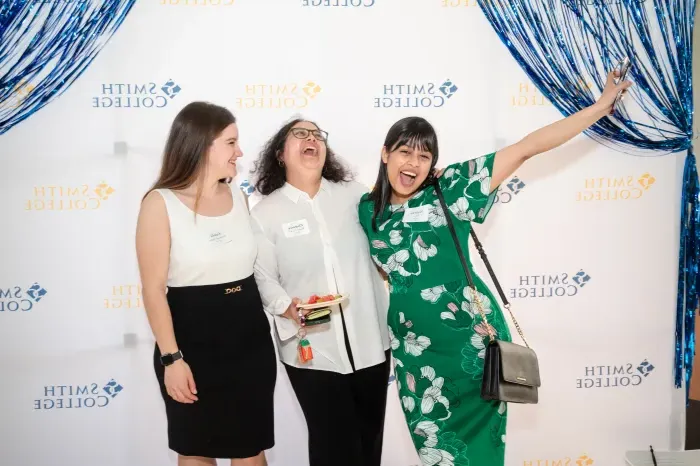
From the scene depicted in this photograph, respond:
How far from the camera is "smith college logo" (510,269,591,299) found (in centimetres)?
304

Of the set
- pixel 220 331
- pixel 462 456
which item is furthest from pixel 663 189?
pixel 220 331

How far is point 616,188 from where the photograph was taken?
3041 mm

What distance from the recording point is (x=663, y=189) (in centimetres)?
305

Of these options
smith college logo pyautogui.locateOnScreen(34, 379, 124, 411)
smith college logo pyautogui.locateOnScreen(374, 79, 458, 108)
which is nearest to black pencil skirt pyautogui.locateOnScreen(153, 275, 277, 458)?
smith college logo pyautogui.locateOnScreen(34, 379, 124, 411)

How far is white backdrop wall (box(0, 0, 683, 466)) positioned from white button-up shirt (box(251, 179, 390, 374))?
692 mm

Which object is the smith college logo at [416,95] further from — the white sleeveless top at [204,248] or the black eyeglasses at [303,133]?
the white sleeveless top at [204,248]

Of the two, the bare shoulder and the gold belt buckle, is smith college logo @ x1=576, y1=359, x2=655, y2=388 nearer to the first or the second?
the gold belt buckle

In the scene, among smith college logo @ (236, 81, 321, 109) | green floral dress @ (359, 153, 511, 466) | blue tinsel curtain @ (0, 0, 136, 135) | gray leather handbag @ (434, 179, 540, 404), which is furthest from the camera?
smith college logo @ (236, 81, 321, 109)

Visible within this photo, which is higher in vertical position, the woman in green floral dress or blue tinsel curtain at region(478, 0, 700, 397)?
blue tinsel curtain at region(478, 0, 700, 397)

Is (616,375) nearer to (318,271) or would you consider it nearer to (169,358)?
(318,271)

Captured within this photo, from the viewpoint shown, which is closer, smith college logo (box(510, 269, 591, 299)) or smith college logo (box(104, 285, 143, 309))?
smith college logo (box(104, 285, 143, 309))

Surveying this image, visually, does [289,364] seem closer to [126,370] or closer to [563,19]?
[126,370]

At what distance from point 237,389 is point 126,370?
103 cm

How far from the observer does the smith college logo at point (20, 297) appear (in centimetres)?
282
